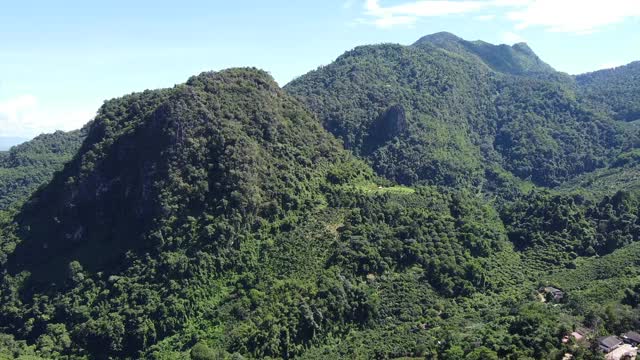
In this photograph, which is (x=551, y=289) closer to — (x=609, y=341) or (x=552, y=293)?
(x=552, y=293)

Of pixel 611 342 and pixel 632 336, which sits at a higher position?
pixel 611 342

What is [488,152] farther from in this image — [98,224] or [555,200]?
[98,224]

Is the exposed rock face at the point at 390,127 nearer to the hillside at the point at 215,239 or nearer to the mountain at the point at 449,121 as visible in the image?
the mountain at the point at 449,121

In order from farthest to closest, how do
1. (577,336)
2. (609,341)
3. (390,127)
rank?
1. (390,127)
2. (577,336)
3. (609,341)

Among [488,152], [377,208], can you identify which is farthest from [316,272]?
[488,152]

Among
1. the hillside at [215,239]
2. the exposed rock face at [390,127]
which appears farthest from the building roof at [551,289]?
Result: the exposed rock face at [390,127]

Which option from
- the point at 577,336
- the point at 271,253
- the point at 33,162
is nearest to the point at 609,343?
the point at 577,336
